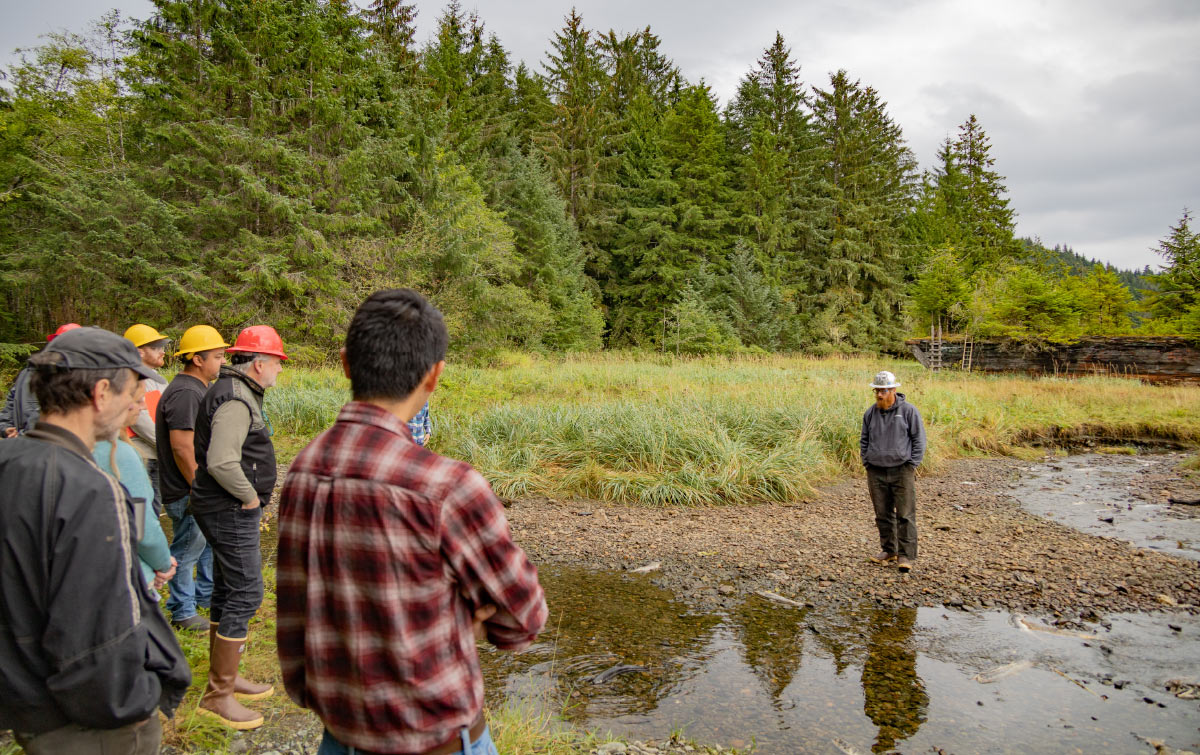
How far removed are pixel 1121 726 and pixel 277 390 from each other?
45.7 ft

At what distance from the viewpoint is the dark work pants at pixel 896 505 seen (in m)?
6.40

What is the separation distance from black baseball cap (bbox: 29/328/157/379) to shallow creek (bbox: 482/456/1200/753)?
123 inches

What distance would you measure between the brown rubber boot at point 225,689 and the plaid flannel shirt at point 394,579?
2375 mm

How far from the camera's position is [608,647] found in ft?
16.5

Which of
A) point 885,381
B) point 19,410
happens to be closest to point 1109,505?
point 885,381

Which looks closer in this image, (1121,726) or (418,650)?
(418,650)

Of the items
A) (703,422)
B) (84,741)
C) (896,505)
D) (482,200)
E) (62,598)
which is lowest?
(896,505)

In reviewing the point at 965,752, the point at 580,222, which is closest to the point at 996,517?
the point at 965,752

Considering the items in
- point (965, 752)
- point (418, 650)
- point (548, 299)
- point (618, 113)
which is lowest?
point (965, 752)

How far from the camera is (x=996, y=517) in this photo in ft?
28.2

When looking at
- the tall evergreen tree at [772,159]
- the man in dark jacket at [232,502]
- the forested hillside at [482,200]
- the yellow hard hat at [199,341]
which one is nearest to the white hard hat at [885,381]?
the man in dark jacket at [232,502]

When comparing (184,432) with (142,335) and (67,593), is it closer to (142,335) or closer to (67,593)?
(142,335)

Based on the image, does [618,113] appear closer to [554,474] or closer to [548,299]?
[548,299]

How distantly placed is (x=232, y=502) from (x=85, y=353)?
1.71 m
